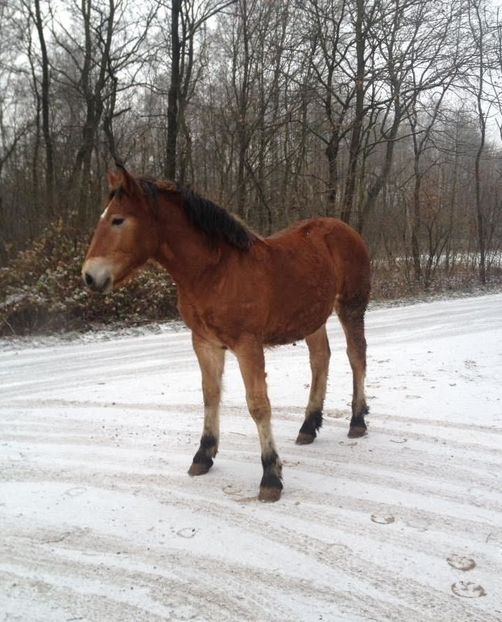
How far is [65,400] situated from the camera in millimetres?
5246

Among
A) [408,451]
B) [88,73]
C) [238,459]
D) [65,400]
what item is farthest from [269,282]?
[88,73]

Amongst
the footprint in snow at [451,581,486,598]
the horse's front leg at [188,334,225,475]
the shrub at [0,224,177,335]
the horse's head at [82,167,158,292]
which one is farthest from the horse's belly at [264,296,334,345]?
the shrub at [0,224,177,335]

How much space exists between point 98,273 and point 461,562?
2451 millimetres

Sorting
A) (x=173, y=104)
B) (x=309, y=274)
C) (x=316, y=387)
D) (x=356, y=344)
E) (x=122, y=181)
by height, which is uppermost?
(x=173, y=104)

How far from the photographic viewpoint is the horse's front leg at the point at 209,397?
3531 mm

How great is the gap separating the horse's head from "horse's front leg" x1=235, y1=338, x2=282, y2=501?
87 cm

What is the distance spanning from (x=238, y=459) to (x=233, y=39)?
16.6m

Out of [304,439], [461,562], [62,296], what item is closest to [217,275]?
[304,439]

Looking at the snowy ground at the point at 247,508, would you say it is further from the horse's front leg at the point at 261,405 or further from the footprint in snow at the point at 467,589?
the horse's front leg at the point at 261,405

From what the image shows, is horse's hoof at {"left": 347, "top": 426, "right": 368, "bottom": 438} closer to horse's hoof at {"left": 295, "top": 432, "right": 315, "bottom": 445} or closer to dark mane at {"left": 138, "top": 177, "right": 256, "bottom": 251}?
horse's hoof at {"left": 295, "top": 432, "right": 315, "bottom": 445}

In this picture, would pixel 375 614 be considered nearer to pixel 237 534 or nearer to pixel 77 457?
pixel 237 534

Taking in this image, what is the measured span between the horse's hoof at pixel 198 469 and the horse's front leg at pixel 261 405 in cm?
49

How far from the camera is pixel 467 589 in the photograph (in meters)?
2.28

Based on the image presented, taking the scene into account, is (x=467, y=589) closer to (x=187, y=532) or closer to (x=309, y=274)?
(x=187, y=532)
